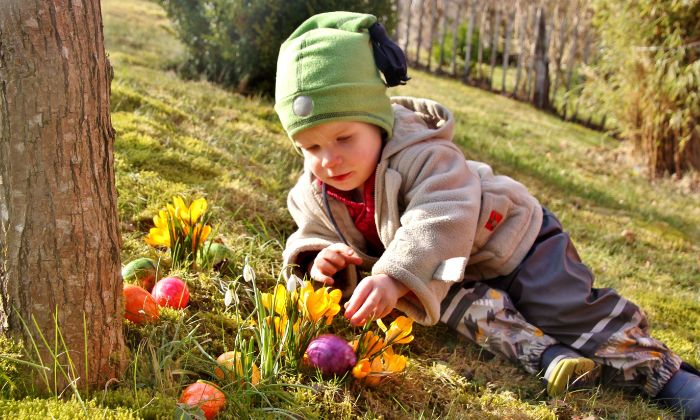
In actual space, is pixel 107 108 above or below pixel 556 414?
above

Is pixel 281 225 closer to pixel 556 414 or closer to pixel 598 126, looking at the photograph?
pixel 556 414

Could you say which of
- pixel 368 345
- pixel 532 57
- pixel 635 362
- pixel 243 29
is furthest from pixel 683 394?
pixel 532 57

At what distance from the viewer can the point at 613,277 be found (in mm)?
4340

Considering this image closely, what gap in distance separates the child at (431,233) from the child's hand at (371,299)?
20 mm

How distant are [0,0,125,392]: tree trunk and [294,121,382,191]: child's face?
3.18ft

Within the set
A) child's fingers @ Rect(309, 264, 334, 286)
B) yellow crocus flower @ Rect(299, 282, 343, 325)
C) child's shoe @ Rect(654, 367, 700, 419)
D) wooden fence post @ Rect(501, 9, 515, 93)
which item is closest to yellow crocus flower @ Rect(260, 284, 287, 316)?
yellow crocus flower @ Rect(299, 282, 343, 325)

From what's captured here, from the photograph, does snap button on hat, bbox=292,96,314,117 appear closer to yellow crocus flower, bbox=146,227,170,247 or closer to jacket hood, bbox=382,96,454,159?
jacket hood, bbox=382,96,454,159

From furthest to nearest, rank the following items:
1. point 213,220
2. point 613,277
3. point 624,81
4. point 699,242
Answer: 1. point 624,81
2. point 699,242
3. point 613,277
4. point 213,220

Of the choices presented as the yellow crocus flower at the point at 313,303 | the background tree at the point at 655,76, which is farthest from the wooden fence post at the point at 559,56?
the yellow crocus flower at the point at 313,303

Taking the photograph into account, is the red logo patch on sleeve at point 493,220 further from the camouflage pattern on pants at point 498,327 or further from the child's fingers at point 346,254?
the child's fingers at point 346,254

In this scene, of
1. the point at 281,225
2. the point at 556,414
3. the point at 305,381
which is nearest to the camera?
the point at 305,381

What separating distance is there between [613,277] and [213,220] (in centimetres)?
275

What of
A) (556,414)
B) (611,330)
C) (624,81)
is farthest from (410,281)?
(624,81)

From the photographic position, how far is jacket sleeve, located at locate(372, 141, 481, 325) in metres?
2.38
